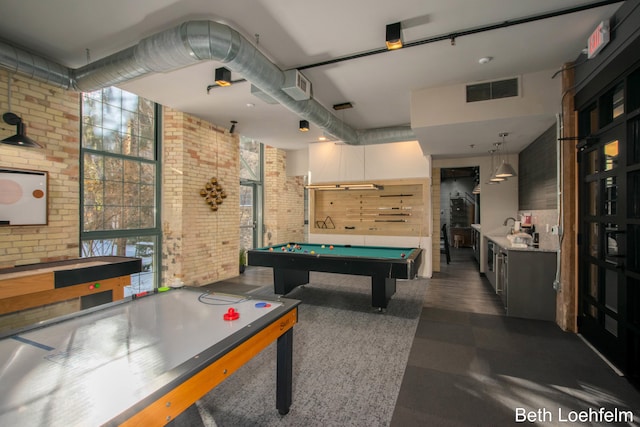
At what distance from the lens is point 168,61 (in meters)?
2.88

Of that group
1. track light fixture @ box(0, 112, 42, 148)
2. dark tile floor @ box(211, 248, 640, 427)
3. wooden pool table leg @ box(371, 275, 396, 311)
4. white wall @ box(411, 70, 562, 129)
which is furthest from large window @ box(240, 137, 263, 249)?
dark tile floor @ box(211, 248, 640, 427)

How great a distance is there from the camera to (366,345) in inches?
125

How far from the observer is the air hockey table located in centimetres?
101

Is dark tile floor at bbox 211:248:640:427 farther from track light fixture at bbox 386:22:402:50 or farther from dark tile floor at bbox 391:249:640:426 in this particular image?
track light fixture at bbox 386:22:402:50

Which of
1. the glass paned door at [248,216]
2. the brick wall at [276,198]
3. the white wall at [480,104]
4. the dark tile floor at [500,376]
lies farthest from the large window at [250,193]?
the dark tile floor at [500,376]

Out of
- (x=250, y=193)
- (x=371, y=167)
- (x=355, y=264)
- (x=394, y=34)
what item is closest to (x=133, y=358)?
(x=355, y=264)

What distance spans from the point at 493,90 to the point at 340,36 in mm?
2220

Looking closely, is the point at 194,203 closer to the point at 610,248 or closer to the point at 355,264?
the point at 355,264

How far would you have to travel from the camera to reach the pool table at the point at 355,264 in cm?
374

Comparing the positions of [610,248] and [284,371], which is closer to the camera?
[284,371]

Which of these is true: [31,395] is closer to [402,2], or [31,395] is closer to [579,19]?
[402,2]

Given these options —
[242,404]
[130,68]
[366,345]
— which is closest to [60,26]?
[130,68]

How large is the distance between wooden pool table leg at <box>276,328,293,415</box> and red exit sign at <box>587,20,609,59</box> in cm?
356

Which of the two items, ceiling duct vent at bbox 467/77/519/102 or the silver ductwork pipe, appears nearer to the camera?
the silver ductwork pipe
